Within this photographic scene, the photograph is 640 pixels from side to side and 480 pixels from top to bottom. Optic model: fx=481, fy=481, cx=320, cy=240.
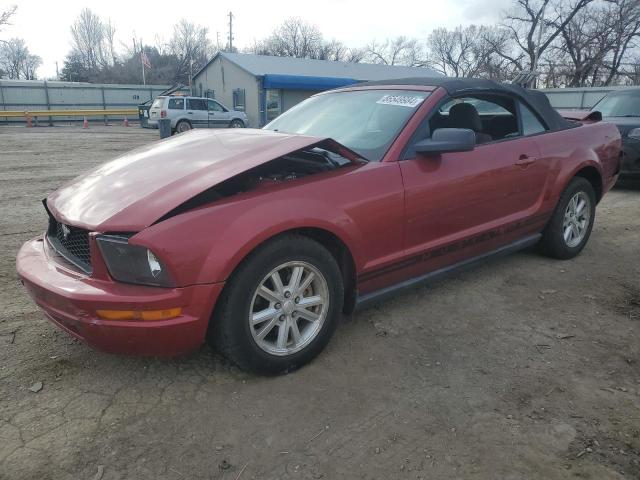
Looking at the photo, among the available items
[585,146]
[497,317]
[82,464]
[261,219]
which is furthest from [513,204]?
[82,464]

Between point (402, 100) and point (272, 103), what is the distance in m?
22.9

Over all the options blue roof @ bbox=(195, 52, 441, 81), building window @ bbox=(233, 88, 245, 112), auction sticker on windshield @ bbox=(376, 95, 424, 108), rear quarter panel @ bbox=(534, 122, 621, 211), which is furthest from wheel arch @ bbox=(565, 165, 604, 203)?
building window @ bbox=(233, 88, 245, 112)

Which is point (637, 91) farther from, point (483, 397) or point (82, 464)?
point (82, 464)

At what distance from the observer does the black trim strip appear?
285 centimetres

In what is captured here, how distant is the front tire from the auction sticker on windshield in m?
1.30

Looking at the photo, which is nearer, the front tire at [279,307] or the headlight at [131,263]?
the headlight at [131,263]

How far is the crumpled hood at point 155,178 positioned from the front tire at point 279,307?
18.4 inches

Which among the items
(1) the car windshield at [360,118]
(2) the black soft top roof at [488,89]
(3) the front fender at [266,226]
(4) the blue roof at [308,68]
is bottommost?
(3) the front fender at [266,226]

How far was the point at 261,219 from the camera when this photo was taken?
2293 millimetres

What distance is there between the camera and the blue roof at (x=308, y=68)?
27141 mm

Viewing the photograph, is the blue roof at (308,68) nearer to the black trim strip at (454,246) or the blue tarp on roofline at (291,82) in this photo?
the blue tarp on roofline at (291,82)

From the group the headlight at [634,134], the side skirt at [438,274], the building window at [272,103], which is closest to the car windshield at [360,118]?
the side skirt at [438,274]

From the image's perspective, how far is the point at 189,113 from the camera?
20.1 metres

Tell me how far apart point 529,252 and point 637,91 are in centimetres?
583
